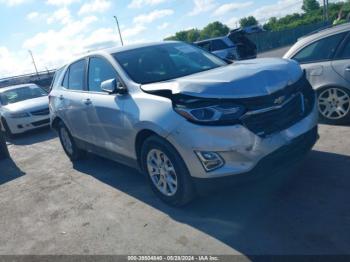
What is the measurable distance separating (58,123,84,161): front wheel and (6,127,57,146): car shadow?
10.6ft

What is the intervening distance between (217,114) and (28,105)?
345 inches

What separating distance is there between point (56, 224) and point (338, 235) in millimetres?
3137

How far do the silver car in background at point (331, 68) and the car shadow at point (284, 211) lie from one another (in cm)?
128

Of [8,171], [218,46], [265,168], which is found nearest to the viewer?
[265,168]

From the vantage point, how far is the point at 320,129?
6199 millimetres

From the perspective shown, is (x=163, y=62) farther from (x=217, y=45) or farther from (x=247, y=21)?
(x=247, y=21)

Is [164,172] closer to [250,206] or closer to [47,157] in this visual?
[250,206]

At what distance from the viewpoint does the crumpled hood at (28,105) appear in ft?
35.7

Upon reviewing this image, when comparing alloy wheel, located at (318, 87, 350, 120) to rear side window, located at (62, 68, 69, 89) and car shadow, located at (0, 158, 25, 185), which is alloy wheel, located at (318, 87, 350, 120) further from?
car shadow, located at (0, 158, 25, 185)

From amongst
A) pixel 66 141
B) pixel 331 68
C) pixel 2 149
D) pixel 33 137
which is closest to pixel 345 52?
pixel 331 68

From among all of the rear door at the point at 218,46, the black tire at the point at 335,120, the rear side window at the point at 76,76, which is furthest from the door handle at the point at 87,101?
the rear door at the point at 218,46

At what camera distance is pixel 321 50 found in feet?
20.4

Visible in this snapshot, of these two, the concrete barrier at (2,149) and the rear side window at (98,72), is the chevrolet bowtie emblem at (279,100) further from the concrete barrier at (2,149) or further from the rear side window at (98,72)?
the concrete barrier at (2,149)

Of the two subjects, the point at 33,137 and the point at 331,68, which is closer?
the point at 331,68
